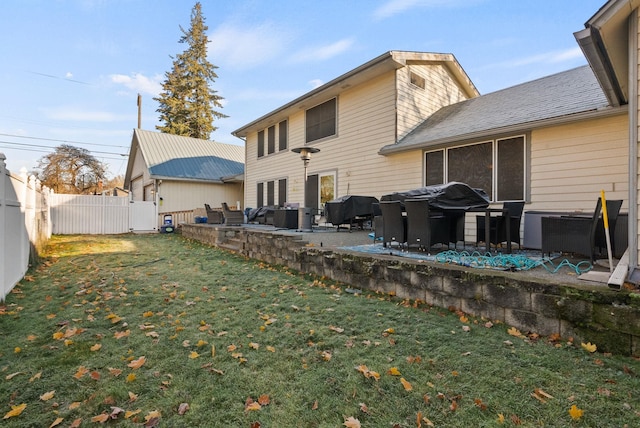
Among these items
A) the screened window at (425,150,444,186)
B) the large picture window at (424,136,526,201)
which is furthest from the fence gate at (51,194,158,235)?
the large picture window at (424,136,526,201)

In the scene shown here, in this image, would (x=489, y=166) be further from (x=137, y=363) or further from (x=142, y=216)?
(x=142, y=216)

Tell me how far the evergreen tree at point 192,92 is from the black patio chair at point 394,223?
2588 centimetres

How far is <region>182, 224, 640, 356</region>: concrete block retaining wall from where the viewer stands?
8.12 ft

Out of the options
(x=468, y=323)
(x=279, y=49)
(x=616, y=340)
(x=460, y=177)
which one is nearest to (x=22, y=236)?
(x=468, y=323)

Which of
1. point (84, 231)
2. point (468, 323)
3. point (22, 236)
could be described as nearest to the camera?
point (468, 323)

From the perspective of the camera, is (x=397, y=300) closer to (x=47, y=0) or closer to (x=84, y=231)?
(x=84, y=231)

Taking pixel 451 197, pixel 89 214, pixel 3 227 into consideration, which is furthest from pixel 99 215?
pixel 451 197

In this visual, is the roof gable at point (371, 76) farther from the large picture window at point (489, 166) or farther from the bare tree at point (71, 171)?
the bare tree at point (71, 171)

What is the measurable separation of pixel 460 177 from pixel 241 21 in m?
10.1

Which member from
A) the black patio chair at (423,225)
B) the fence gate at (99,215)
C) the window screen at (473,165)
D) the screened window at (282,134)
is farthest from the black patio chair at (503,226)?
the fence gate at (99,215)

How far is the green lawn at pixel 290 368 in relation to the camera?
1.84m

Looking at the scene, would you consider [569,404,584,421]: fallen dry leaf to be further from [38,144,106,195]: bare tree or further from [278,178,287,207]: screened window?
[38,144,106,195]: bare tree

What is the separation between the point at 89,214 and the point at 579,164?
16148 mm

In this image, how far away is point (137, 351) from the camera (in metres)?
2.64
